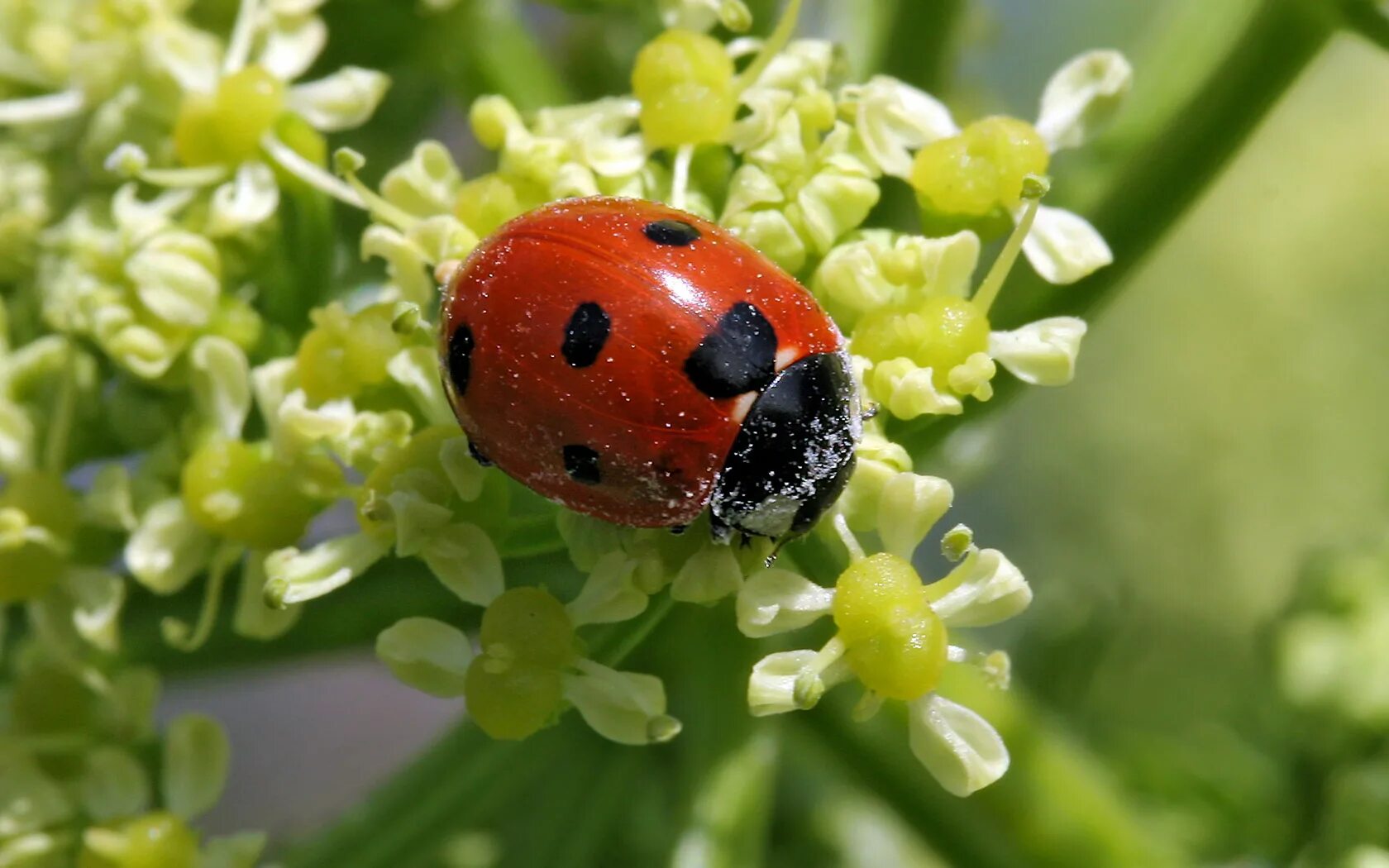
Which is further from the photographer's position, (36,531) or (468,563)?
(36,531)

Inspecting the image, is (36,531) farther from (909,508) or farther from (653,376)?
(909,508)

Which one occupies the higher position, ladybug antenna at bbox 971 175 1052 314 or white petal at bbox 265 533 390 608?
ladybug antenna at bbox 971 175 1052 314

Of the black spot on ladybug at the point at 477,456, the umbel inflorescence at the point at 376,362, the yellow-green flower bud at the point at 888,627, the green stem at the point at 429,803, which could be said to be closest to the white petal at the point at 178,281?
the umbel inflorescence at the point at 376,362

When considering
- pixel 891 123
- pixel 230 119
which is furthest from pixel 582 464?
pixel 230 119

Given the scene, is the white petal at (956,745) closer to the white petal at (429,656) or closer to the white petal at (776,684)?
the white petal at (776,684)

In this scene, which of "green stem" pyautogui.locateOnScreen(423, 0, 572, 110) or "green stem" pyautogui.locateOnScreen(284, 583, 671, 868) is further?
"green stem" pyautogui.locateOnScreen(423, 0, 572, 110)

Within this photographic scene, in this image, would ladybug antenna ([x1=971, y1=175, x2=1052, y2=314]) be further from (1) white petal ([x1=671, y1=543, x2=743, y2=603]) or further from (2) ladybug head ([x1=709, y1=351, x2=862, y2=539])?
(1) white petal ([x1=671, y1=543, x2=743, y2=603])

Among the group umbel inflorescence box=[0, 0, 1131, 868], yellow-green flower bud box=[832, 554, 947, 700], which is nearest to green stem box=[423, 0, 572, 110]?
umbel inflorescence box=[0, 0, 1131, 868]
